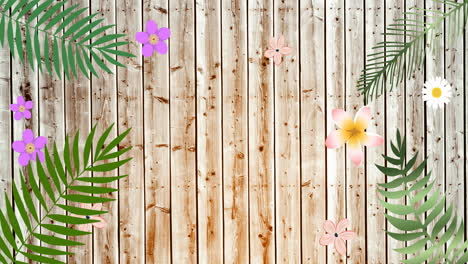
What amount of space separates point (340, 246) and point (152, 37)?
1.02 m

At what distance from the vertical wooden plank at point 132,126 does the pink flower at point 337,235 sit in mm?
666

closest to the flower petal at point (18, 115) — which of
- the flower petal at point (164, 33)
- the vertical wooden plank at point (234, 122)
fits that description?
the flower petal at point (164, 33)

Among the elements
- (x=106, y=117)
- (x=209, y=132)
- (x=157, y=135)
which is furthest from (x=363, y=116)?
(x=106, y=117)

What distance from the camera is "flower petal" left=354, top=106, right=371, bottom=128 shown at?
163cm

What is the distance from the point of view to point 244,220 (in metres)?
1.63

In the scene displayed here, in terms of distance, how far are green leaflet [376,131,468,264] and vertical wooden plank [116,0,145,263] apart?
2.78ft

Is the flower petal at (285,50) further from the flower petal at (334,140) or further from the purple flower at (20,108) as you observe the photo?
the purple flower at (20,108)

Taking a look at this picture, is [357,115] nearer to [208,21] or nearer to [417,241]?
[417,241]

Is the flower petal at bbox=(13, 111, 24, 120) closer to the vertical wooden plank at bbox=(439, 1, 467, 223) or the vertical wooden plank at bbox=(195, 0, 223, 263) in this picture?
the vertical wooden plank at bbox=(195, 0, 223, 263)

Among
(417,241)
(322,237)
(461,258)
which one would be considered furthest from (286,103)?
(461,258)

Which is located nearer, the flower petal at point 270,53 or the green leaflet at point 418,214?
the green leaflet at point 418,214

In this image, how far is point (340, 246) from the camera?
163cm

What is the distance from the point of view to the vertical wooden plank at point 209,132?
1624mm

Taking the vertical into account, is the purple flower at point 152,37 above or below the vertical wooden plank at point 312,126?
above
